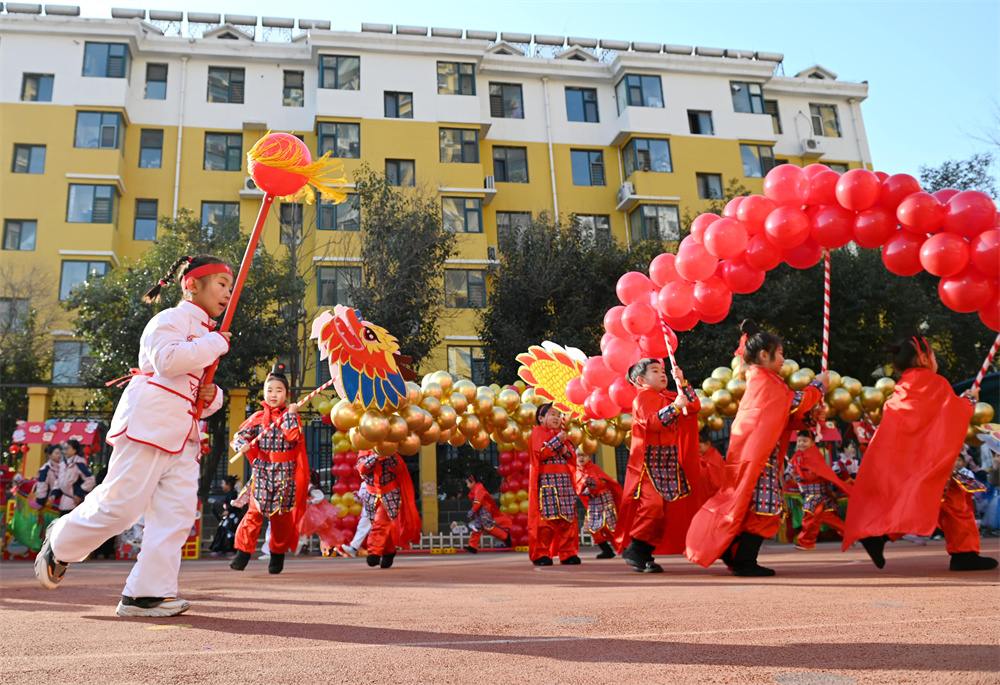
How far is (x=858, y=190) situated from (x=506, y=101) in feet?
70.1

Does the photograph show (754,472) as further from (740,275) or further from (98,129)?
(98,129)

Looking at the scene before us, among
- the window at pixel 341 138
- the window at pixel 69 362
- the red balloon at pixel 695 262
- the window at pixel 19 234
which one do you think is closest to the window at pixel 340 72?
the window at pixel 341 138

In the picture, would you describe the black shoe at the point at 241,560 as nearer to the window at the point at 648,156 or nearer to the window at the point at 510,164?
the window at the point at 510,164

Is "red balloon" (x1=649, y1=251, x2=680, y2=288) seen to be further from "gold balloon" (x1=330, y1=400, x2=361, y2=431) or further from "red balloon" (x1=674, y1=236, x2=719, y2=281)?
"gold balloon" (x1=330, y1=400, x2=361, y2=431)

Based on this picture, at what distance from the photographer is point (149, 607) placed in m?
3.77

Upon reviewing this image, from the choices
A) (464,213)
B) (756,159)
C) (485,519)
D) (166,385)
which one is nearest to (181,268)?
(166,385)

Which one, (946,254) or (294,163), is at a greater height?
(294,163)

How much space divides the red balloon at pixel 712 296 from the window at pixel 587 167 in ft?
63.5

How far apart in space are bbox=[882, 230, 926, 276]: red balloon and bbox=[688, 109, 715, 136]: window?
2128 cm

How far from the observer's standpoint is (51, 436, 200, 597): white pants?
3.72m

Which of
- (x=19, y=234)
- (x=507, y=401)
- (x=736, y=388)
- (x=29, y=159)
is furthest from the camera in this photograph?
(x=29, y=159)

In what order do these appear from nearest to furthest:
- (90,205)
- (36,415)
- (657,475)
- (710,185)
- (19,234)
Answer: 1. (657,475)
2. (36,415)
3. (19,234)
4. (90,205)
5. (710,185)

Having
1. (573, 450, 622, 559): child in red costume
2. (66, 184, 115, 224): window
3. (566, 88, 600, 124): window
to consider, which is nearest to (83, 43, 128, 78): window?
(66, 184, 115, 224): window

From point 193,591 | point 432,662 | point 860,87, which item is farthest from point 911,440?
point 860,87
